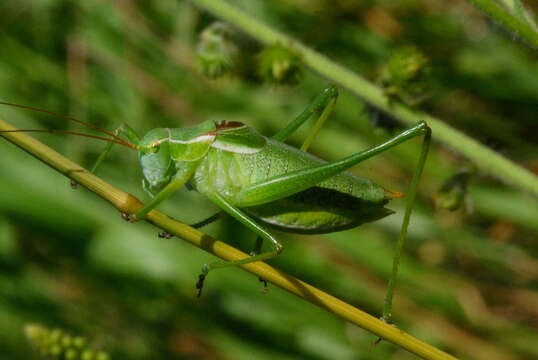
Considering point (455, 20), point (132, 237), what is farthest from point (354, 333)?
point (455, 20)

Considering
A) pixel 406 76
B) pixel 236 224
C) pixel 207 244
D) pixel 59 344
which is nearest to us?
pixel 207 244

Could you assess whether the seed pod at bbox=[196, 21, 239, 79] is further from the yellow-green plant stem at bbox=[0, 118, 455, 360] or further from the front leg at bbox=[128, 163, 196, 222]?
the yellow-green plant stem at bbox=[0, 118, 455, 360]

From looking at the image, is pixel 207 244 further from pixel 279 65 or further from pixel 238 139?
pixel 279 65

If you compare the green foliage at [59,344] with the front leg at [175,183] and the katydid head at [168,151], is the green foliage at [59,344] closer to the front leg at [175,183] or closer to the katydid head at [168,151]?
the front leg at [175,183]

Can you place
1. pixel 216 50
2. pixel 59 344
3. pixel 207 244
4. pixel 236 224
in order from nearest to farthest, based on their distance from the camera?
pixel 207 244 < pixel 59 344 < pixel 216 50 < pixel 236 224

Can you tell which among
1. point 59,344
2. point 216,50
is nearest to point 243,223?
point 59,344

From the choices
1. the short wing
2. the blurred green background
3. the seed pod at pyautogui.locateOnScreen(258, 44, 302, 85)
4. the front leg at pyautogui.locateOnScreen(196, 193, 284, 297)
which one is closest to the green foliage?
the front leg at pyautogui.locateOnScreen(196, 193, 284, 297)

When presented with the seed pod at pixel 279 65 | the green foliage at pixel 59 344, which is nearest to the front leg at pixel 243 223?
the green foliage at pixel 59 344
